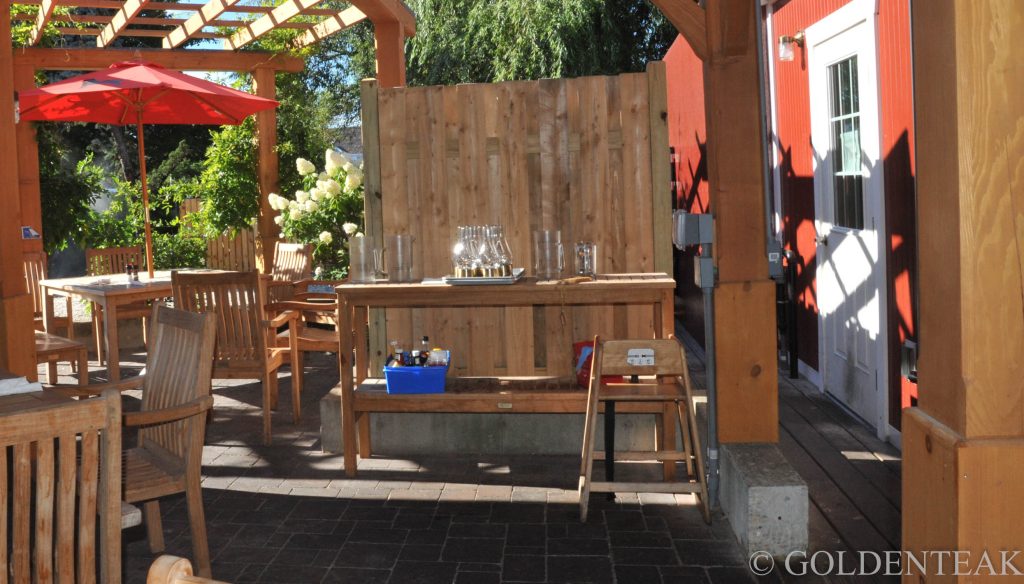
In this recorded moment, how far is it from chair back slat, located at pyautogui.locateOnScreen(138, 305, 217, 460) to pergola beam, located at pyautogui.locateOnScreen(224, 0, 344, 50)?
570 cm

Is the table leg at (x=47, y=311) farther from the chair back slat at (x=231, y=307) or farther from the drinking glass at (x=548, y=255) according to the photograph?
the drinking glass at (x=548, y=255)

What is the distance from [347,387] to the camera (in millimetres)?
5090

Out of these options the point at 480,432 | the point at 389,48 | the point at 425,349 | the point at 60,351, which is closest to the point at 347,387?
the point at 425,349

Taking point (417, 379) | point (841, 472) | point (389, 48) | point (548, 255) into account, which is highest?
point (389, 48)

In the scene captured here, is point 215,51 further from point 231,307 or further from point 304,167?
point 231,307

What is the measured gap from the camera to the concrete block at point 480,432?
5.43 metres

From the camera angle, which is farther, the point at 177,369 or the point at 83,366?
the point at 83,366

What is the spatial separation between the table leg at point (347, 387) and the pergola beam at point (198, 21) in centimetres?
520

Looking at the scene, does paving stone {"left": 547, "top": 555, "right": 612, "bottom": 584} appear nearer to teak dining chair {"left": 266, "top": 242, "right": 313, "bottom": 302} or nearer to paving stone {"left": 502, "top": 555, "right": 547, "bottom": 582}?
paving stone {"left": 502, "top": 555, "right": 547, "bottom": 582}

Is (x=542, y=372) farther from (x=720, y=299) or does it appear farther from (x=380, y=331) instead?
(x=720, y=299)

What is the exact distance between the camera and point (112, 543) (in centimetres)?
229

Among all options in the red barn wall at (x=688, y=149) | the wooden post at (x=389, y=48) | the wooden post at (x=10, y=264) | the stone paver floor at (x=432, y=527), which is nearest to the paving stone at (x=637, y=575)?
the stone paver floor at (x=432, y=527)

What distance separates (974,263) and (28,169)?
10164mm

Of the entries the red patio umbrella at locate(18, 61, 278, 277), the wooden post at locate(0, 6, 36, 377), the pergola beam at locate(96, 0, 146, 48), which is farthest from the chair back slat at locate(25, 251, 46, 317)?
the wooden post at locate(0, 6, 36, 377)
